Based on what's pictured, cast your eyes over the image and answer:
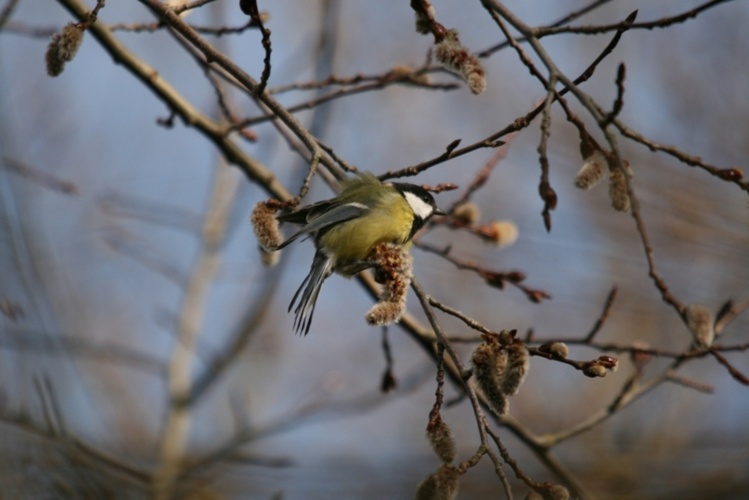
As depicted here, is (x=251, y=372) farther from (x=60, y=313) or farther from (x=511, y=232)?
(x=511, y=232)

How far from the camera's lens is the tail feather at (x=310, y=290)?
2.40 m

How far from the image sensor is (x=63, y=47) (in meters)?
2.16

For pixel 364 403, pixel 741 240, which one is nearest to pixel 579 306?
pixel 741 240

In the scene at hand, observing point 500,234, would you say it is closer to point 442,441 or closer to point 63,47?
point 442,441

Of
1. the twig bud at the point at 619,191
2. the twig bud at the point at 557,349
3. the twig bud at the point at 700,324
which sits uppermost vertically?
the twig bud at the point at 619,191

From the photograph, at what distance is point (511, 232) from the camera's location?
3236 millimetres

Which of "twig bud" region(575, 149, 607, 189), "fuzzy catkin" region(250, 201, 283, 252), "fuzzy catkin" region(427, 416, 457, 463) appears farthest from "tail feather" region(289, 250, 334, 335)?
"twig bud" region(575, 149, 607, 189)

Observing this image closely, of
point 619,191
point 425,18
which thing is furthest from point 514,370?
point 425,18

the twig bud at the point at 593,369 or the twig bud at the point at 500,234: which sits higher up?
the twig bud at the point at 500,234

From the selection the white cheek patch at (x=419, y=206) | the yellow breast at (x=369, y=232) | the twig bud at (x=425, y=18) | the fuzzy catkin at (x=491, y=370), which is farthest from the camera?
the white cheek patch at (x=419, y=206)

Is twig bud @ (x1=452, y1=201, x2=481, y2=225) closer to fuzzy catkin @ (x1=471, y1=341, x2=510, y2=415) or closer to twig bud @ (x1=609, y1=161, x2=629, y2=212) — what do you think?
twig bud @ (x1=609, y1=161, x2=629, y2=212)

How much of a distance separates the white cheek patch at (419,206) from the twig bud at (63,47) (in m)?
1.38

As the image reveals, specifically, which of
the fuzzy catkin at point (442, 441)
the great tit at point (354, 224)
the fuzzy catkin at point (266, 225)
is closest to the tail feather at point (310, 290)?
the great tit at point (354, 224)

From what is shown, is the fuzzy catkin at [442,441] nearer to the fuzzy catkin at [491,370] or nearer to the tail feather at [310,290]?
the fuzzy catkin at [491,370]
